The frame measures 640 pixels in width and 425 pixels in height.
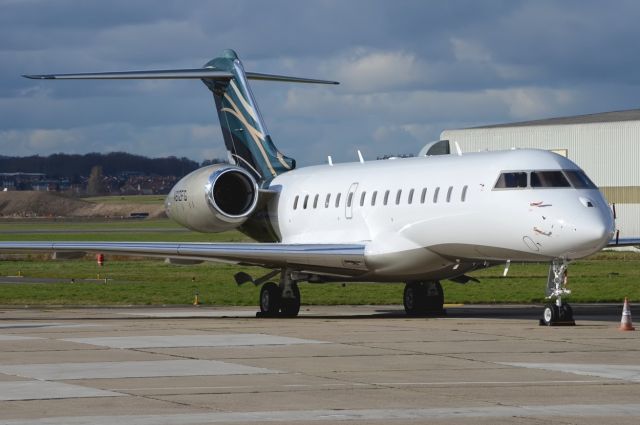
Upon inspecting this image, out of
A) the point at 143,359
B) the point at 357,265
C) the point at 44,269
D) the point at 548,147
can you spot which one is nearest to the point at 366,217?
the point at 357,265

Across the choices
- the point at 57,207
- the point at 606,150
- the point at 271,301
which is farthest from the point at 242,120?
the point at 57,207

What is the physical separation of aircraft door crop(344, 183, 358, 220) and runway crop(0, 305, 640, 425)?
3564 mm

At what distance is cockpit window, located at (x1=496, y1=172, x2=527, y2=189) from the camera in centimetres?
2434

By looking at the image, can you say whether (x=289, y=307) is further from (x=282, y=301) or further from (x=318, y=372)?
(x=318, y=372)

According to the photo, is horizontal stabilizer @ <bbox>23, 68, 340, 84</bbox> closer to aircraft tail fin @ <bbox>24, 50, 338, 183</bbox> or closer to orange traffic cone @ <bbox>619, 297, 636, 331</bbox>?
aircraft tail fin @ <bbox>24, 50, 338, 183</bbox>

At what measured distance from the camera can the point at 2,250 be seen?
26672 mm

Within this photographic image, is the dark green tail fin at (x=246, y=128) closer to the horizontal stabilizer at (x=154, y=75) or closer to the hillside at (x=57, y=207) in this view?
the horizontal stabilizer at (x=154, y=75)

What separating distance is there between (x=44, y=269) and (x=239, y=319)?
2701 cm

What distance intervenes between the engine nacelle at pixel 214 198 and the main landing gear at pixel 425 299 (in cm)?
432

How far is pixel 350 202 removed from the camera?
29062 mm

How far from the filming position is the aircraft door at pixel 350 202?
2895 centimetres

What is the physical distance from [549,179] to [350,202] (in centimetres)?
610

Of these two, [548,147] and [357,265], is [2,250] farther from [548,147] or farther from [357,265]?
[548,147]

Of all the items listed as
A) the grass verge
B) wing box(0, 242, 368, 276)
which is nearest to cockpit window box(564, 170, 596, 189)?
wing box(0, 242, 368, 276)
